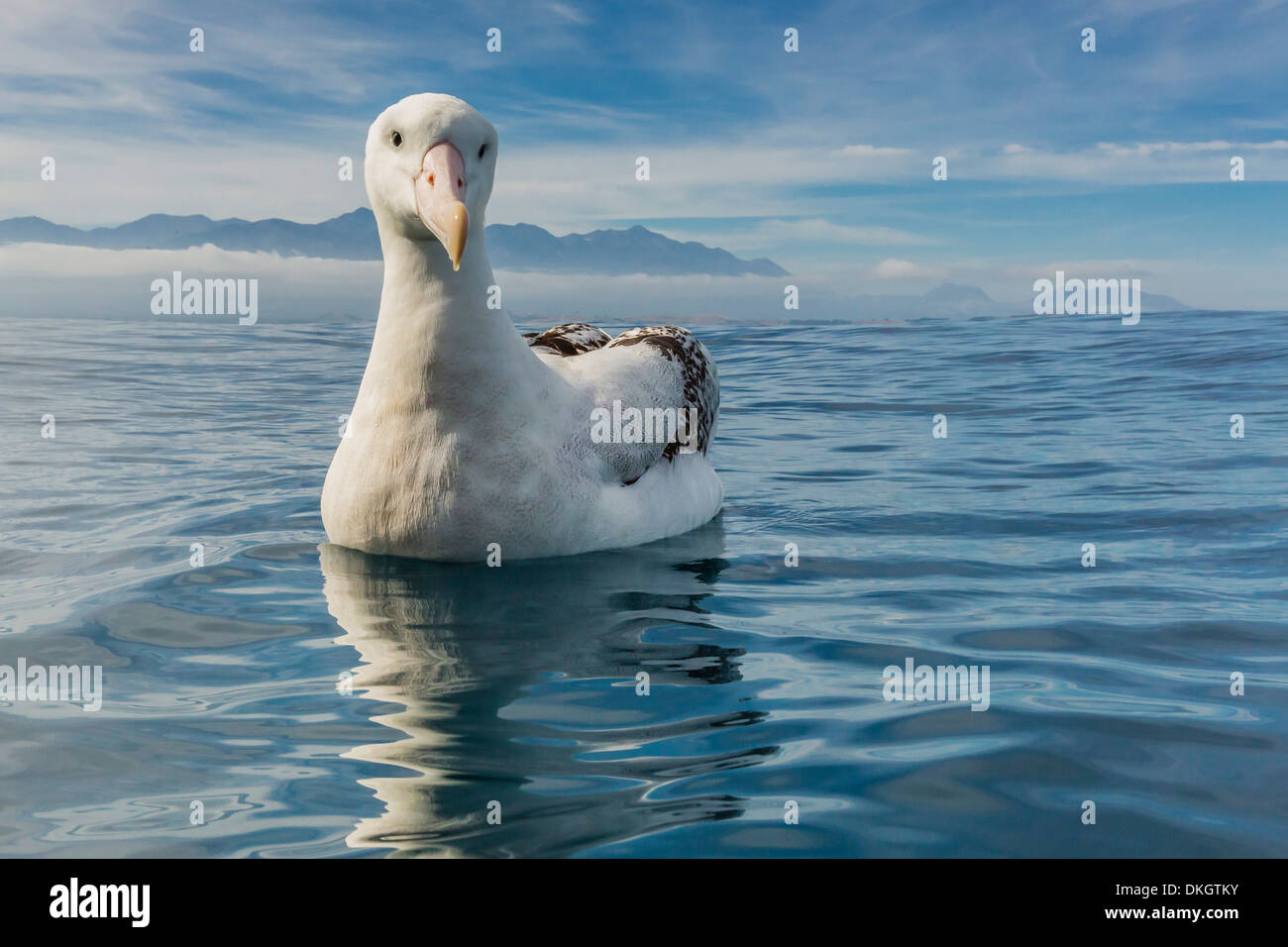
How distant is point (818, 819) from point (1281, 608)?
12.6ft

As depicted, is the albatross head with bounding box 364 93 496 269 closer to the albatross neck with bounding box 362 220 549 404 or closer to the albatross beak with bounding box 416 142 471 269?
the albatross beak with bounding box 416 142 471 269

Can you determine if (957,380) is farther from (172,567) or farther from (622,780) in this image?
(622,780)

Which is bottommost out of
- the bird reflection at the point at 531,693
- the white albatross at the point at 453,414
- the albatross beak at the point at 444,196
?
the bird reflection at the point at 531,693

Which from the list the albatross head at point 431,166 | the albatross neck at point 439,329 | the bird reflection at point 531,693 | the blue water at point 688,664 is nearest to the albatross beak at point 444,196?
the albatross head at point 431,166

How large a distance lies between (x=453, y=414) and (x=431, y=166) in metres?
1.39

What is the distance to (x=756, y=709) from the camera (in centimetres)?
448

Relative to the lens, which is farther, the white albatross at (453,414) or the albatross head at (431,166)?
the white albatross at (453,414)

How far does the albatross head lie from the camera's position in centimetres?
540

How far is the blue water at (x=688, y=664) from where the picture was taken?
3600 millimetres

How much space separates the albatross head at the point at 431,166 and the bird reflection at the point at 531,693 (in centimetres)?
187

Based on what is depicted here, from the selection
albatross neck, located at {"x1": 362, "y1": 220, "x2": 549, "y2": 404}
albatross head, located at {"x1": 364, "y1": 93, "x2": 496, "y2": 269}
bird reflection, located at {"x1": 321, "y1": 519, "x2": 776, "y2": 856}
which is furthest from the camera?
albatross neck, located at {"x1": 362, "y1": 220, "x2": 549, "y2": 404}

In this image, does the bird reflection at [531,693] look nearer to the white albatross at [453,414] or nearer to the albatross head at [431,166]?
the white albatross at [453,414]

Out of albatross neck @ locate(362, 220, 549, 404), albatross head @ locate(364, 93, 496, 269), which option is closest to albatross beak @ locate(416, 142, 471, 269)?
albatross head @ locate(364, 93, 496, 269)

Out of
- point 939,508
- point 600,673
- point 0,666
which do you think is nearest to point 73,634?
point 0,666
